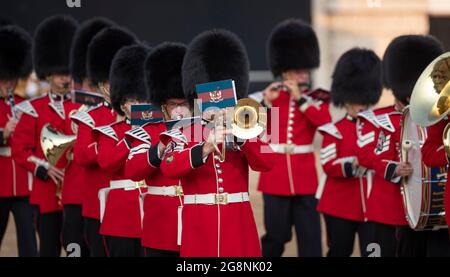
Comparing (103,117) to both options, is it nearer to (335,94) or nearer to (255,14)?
(335,94)

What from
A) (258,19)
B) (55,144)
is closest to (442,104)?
(55,144)

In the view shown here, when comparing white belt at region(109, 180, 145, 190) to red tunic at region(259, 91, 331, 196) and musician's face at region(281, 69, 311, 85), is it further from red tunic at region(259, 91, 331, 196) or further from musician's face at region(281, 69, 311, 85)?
musician's face at region(281, 69, 311, 85)

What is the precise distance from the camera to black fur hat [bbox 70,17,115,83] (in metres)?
6.47

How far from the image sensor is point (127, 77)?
5477 mm

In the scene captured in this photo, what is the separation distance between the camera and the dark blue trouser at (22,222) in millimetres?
6527

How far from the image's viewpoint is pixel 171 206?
16.5ft

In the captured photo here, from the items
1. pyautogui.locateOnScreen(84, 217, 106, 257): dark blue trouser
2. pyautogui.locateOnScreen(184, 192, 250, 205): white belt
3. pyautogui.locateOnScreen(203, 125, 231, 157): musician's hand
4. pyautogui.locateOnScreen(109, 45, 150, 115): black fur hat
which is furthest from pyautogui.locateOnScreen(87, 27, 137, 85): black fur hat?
pyautogui.locateOnScreen(203, 125, 231, 157): musician's hand

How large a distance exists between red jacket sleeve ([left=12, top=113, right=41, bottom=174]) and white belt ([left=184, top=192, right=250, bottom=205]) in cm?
200

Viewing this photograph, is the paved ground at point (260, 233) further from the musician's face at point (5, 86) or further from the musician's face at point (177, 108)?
the musician's face at point (177, 108)

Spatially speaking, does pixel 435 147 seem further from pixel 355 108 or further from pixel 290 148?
pixel 290 148

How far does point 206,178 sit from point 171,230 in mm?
606

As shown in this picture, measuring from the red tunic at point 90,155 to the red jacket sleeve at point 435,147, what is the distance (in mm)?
1612

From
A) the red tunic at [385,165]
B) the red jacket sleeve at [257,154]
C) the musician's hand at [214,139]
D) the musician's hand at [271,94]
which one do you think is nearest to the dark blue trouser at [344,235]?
the red tunic at [385,165]

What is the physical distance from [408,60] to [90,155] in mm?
1662
